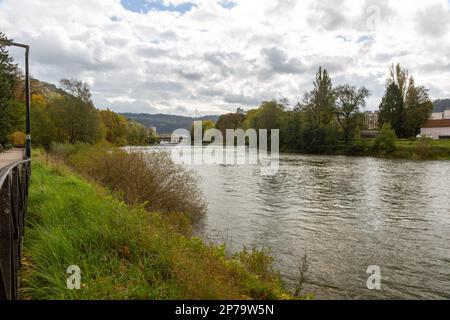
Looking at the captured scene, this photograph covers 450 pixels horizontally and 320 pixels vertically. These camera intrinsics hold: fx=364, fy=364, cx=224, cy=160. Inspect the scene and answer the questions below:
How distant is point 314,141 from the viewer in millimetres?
67812

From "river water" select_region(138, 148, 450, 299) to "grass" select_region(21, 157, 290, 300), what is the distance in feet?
8.14

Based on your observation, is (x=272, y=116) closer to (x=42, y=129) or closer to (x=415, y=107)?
(x=415, y=107)

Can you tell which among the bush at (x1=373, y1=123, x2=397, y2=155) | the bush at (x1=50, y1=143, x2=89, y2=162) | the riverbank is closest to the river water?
the bush at (x1=50, y1=143, x2=89, y2=162)

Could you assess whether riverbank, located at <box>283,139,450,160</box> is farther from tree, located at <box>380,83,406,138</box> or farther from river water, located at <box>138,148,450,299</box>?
river water, located at <box>138,148,450,299</box>

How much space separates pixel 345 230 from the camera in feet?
45.5

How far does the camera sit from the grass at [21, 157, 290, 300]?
4.95 m

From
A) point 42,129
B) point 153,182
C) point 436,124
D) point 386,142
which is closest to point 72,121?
point 42,129

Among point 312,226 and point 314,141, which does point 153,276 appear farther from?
point 314,141

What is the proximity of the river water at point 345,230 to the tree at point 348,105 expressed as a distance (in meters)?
44.2

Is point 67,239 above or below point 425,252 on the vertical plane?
above

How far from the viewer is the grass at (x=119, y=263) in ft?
16.3

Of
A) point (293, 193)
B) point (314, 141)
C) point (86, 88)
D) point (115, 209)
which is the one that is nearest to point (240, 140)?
point (314, 141)
